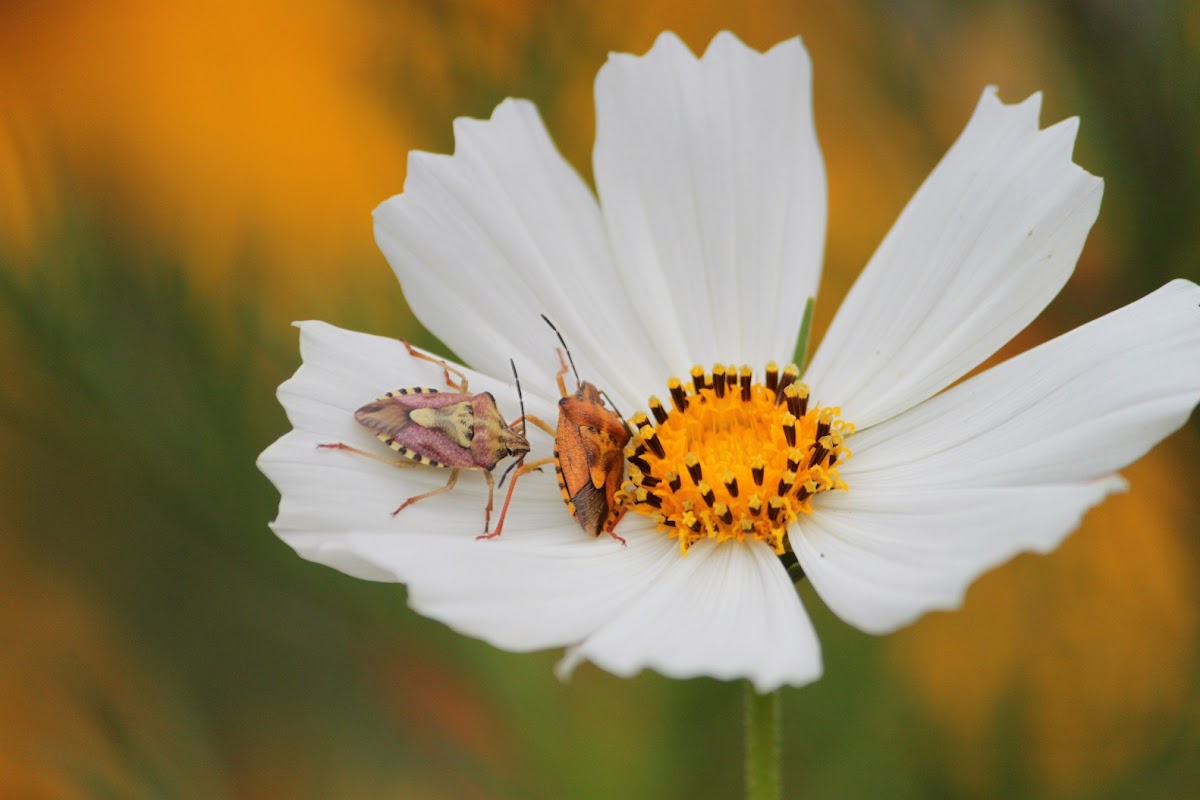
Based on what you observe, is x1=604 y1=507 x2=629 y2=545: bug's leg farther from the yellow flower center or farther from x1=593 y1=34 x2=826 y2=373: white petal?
x1=593 y1=34 x2=826 y2=373: white petal

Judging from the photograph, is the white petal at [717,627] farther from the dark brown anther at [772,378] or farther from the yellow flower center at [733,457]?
the dark brown anther at [772,378]

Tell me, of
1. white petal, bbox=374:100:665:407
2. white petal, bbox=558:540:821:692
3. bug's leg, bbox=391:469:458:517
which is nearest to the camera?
A: white petal, bbox=558:540:821:692

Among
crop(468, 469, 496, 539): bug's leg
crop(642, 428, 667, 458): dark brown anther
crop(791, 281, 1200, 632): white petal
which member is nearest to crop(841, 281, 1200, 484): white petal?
crop(791, 281, 1200, 632): white petal

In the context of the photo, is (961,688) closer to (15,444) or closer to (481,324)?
(481,324)

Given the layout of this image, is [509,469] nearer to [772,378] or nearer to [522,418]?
[522,418]

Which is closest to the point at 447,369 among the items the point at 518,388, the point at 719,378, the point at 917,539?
the point at 518,388

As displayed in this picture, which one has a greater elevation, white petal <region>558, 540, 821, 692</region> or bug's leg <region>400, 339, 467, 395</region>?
bug's leg <region>400, 339, 467, 395</region>

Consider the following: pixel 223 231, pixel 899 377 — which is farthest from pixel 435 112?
pixel 899 377
